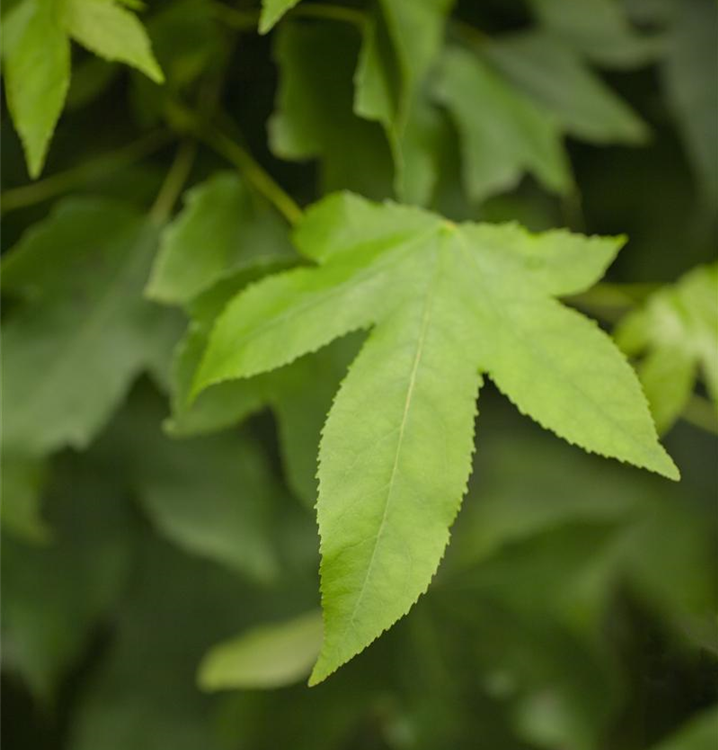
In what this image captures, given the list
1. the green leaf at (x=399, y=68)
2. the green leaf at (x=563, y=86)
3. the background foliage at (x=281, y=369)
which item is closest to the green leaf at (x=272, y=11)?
the background foliage at (x=281, y=369)

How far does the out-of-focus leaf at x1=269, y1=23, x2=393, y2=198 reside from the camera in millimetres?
634

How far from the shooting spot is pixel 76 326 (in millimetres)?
632

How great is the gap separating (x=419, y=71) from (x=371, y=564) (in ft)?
1.21

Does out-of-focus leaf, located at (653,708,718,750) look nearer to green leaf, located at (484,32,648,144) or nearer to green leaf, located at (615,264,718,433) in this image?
green leaf, located at (615,264,718,433)

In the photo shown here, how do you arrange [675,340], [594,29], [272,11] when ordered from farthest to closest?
[594,29], [675,340], [272,11]

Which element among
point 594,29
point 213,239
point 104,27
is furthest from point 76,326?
point 594,29

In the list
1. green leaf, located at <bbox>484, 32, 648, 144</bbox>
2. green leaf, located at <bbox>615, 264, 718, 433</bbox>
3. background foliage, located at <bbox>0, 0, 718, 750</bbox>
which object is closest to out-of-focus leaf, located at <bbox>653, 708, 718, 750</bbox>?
background foliage, located at <bbox>0, 0, 718, 750</bbox>

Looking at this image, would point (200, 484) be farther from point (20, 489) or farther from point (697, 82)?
point (697, 82)

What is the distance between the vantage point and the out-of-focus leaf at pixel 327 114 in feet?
2.08

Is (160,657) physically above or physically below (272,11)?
below

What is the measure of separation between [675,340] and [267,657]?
1.38 feet

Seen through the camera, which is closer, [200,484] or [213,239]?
[213,239]

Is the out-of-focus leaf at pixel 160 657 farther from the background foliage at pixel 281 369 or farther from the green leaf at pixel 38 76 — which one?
the green leaf at pixel 38 76

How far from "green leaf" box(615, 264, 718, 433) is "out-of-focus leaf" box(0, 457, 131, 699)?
1.49 ft
